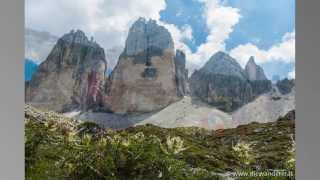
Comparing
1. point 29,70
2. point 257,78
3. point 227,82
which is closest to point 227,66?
point 227,82

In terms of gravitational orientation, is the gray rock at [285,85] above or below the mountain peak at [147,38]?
below

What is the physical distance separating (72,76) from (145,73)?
468 millimetres

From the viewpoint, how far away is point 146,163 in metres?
2.94

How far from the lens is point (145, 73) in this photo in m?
2.97

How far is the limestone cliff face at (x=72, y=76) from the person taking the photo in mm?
2957

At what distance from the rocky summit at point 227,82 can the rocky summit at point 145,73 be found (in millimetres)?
134

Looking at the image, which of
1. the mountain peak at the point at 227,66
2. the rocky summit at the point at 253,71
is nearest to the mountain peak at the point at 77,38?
the mountain peak at the point at 227,66

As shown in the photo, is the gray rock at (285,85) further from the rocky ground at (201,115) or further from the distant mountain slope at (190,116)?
the distant mountain slope at (190,116)

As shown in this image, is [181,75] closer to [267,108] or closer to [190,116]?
[190,116]

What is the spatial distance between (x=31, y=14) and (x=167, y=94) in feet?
3.29

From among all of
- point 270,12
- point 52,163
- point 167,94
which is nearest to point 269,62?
point 270,12

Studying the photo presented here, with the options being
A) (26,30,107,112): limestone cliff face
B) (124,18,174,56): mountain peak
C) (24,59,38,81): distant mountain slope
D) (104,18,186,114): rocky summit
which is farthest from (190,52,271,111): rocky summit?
(24,59,38,81): distant mountain slope
